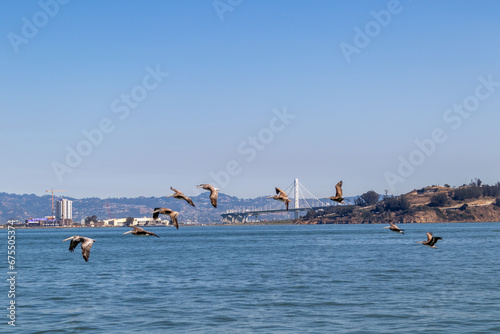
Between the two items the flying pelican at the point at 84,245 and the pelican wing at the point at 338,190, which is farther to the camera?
the pelican wing at the point at 338,190

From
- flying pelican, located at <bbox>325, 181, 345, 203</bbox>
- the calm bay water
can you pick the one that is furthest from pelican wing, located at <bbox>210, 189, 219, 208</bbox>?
the calm bay water

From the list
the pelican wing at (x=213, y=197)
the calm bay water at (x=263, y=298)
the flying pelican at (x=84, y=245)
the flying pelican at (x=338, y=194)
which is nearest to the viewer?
the flying pelican at (x=84, y=245)

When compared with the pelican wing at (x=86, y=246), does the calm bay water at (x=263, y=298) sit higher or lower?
lower

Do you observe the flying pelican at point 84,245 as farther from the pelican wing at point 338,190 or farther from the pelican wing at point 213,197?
the pelican wing at point 338,190

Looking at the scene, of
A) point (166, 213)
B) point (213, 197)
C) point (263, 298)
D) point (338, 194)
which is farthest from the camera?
point (263, 298)

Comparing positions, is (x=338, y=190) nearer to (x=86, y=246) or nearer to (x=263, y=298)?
(x=86, y=246)

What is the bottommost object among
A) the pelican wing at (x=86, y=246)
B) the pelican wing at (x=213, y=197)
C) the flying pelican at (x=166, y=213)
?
the pelican wing at (x=86, y=246)

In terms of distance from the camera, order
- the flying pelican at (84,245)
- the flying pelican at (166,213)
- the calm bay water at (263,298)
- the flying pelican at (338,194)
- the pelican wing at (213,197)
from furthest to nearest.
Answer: the calm bay water at (263,298) < the flying pelican at (338,194) < the flying pelican at (166,213) < the pelican wing at (213,197) < the flying pelican at (84,245)

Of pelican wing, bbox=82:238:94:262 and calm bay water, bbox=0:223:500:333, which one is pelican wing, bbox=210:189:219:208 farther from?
calm bay water, bbox=0:223:500:333

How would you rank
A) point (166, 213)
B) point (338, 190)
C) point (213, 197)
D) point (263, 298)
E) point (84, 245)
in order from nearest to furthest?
point (213, 197), point (84, 245), point (166, 213), point (338, 190), point (263, 298)

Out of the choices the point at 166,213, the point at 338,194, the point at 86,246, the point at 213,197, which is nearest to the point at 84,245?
the point at 86,246

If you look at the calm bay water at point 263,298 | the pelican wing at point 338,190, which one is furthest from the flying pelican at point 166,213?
the calm bay water at point 263,298

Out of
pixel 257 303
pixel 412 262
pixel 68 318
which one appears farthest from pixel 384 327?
pixel 412 262

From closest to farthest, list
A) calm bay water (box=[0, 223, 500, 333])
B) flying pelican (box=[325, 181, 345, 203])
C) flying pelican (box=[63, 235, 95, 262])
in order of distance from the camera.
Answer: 1. flying pelican (box=[63, 235, 95, 262])
2. flying pelican (box=[325, 181, 345, 203])
3. calm bay water (box=[0, 223, 500, 333])
